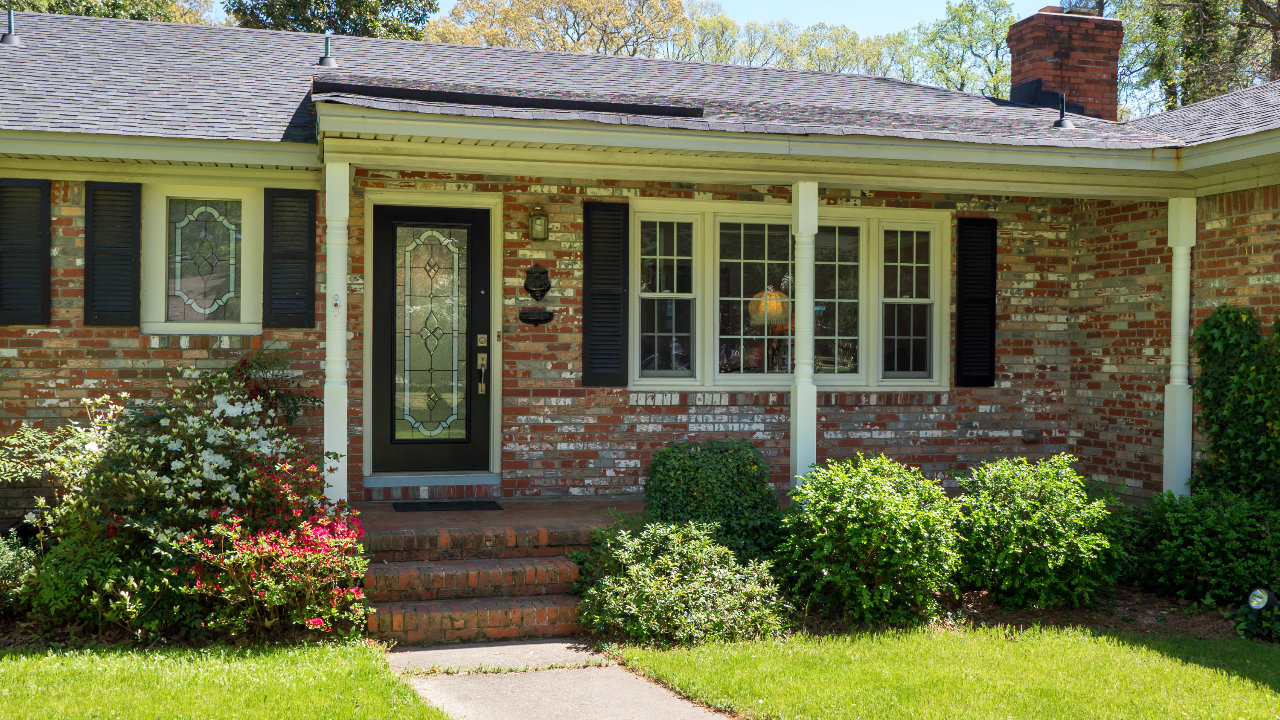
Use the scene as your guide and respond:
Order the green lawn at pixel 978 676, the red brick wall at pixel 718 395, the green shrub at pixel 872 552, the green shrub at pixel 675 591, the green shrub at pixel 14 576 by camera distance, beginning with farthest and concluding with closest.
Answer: the red brick wall at pixel 718 395 < the green shrub at pixel 872 552 < the green shrub at pixel 675 591 < the green shrub at pixel 14 576 < the green lawn at pixel 978 676

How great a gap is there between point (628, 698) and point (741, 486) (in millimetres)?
2048

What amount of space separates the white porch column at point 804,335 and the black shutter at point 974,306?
2059mm

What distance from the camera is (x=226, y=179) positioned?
23.0 ft

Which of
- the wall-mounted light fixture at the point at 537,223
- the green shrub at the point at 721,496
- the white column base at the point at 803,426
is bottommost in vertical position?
the green shrub at the point at 721,496

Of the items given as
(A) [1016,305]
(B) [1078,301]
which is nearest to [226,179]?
(A) [1016,305]

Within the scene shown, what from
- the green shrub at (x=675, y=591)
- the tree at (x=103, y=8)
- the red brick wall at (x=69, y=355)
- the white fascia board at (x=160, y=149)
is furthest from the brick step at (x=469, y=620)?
the tree at (x=103, y=8)

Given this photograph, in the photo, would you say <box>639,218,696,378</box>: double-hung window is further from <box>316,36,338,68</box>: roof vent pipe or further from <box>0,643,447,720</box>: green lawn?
<box>0,643,447,720</box>: green lawn

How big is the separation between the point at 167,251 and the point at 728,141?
387 cm

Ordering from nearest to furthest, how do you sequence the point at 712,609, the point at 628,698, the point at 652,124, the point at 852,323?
the point at 628,698 → the point at 712,609 → the point at 652,124 → the point at 852,323

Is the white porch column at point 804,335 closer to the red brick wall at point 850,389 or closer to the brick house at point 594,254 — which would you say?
the brick house at point 594,254

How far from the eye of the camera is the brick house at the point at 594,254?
258 inches

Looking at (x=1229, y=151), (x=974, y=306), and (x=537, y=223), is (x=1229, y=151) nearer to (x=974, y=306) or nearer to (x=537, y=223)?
(x=974, y=306)

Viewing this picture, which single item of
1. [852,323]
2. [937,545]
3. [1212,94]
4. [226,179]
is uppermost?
[1212,94]

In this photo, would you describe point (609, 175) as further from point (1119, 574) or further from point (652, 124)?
point (1119, 574)
